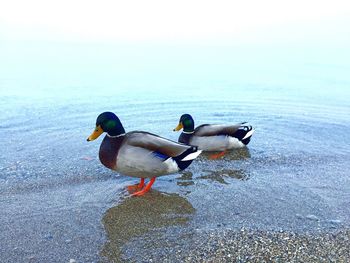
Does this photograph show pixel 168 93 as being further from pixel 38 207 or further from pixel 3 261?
pixel 3 261

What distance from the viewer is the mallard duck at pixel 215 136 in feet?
19.7

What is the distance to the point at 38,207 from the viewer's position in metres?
4.09

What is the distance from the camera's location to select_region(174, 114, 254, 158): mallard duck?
6000 millimetres

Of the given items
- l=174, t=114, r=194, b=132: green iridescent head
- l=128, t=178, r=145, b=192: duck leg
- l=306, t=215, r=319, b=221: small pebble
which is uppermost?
l=174, t=114, r=194, b=132: green iridescent head

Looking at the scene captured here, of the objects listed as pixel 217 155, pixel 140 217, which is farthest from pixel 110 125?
pixel 217 155

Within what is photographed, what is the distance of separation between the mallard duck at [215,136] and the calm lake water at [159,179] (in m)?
0.22

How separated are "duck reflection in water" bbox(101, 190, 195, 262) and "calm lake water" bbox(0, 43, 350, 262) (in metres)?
0.01

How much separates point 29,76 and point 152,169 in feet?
36.9

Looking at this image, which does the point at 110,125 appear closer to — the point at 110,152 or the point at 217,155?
the point at 110,152

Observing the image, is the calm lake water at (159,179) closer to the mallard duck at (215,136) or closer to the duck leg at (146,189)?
the duck leg at (146,189)

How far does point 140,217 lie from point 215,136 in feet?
8.06

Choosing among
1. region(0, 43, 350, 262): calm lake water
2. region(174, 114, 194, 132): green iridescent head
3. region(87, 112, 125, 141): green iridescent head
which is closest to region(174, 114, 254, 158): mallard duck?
region(174, 114, 194, 132): green iridescent head

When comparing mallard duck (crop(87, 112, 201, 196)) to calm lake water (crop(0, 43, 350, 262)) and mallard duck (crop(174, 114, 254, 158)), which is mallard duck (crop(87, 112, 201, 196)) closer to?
calm lake water (crop(0, 43, 350, 262))

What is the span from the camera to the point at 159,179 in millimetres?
4980
